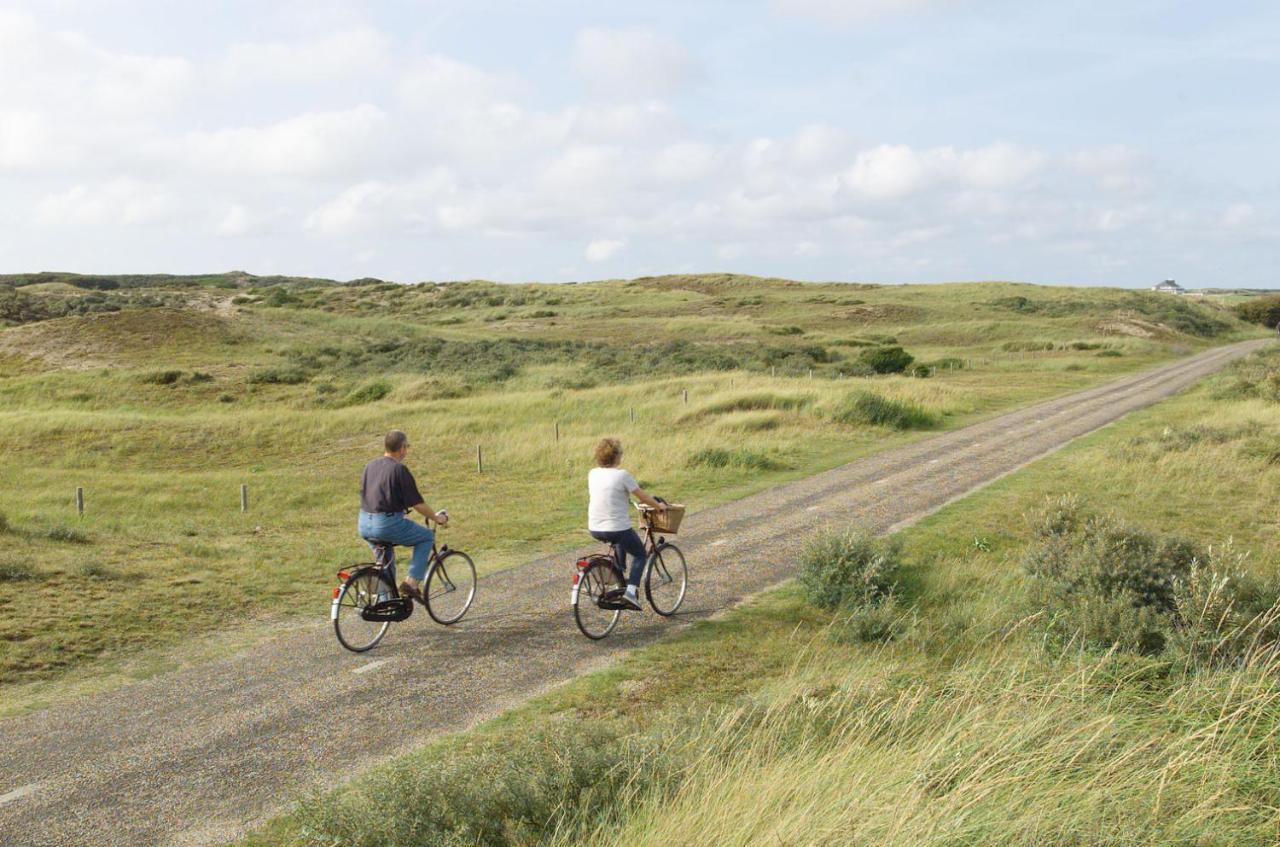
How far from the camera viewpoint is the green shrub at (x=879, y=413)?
27.7m

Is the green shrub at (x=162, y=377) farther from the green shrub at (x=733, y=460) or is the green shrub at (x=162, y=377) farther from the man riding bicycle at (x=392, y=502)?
the man riding bicycle at (x=392, y=502)

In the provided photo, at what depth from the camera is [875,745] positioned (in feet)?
19.8

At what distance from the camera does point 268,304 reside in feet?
269

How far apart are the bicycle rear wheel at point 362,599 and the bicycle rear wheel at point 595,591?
1.97 metres

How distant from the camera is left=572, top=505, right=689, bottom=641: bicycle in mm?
9414

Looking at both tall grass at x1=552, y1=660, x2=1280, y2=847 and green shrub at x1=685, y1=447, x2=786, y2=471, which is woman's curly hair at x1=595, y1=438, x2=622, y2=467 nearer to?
tall grass at x1=552, y1=660, x2=1280, y2=847

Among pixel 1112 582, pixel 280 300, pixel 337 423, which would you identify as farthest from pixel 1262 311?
pixel 1112 582

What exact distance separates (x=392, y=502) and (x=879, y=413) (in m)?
21.0

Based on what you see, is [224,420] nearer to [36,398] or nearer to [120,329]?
[36,398]

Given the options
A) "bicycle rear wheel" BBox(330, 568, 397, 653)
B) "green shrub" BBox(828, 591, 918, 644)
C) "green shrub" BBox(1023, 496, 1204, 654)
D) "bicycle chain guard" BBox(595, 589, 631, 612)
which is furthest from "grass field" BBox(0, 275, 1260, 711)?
"green shrub" BBox(1023, 496, 1204, 654)

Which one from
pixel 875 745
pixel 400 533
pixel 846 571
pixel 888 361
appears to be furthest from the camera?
pixel 888 361

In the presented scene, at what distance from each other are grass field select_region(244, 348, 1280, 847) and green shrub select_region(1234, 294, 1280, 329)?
116 meters

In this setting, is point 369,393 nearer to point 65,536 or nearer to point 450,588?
point 65,536

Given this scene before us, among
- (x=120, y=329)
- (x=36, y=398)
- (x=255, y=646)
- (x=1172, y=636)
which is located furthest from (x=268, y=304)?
(x=1172, y=636)
